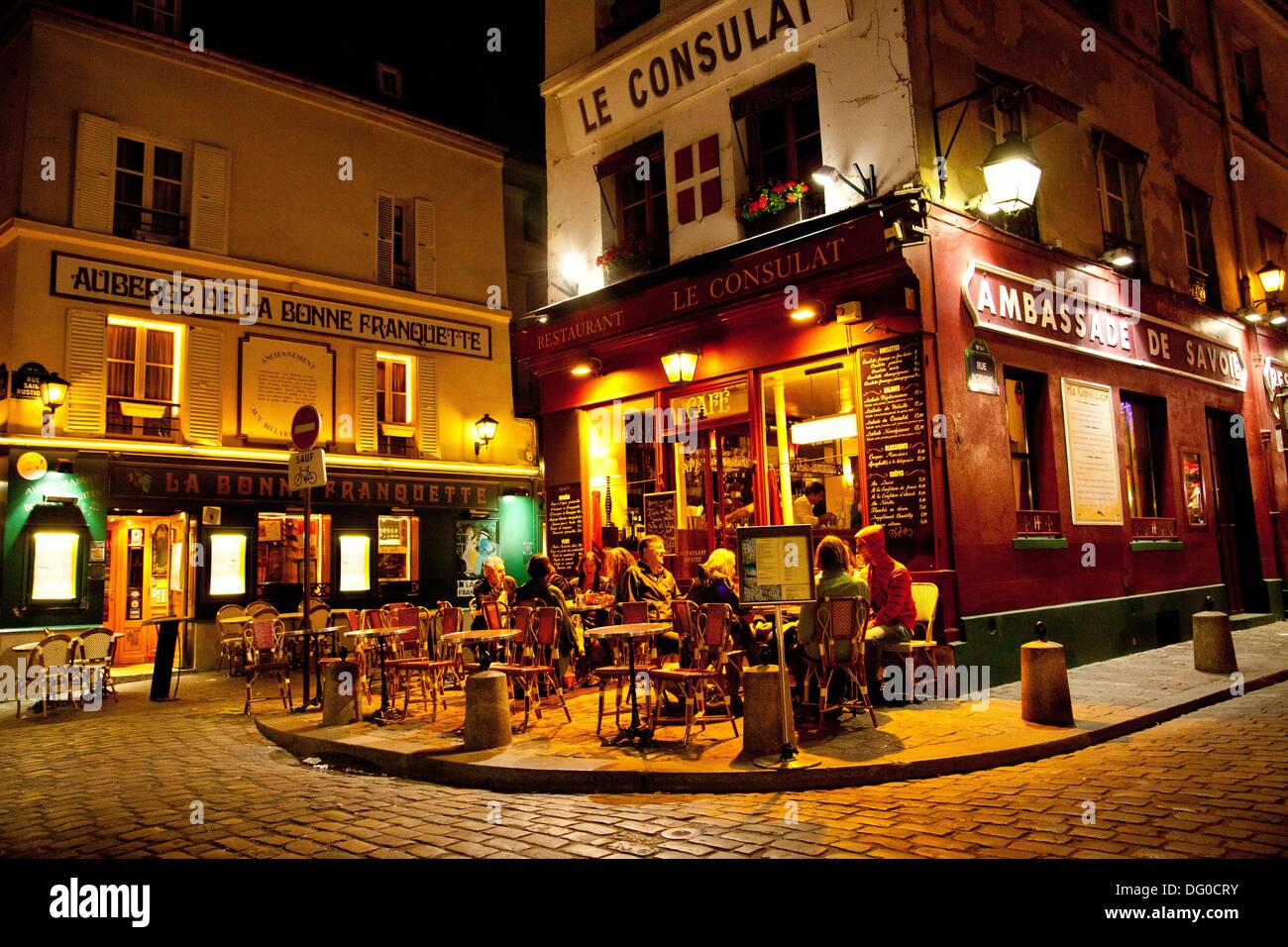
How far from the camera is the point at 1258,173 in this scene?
17.1 m

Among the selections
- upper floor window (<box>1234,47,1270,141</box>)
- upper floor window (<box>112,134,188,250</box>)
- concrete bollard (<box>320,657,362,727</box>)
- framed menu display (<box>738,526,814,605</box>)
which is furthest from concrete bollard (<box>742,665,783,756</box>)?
upper floor window (<box>1234,47,1270,141</box>)

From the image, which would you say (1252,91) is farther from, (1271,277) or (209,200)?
(209,200)

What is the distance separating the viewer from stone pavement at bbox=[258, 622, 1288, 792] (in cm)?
602

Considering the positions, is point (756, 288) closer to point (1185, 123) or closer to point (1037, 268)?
point (1037, 268)

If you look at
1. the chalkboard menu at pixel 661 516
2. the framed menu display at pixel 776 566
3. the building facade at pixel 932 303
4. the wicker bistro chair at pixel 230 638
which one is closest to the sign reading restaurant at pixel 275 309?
the wicker bistro chair at pixel 230 638

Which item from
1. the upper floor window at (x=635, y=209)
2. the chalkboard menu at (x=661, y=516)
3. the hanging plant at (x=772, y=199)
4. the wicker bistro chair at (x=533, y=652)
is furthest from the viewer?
the upper floor window at (x=635, y=209)

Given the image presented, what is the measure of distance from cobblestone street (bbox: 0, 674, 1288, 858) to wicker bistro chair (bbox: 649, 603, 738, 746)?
1.39 meters

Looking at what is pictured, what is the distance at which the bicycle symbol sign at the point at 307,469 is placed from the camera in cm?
890

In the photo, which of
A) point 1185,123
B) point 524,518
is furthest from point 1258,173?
point 524,518

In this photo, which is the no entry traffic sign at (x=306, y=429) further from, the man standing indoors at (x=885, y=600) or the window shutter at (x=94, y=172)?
the window shutter at (x=94, y=172)

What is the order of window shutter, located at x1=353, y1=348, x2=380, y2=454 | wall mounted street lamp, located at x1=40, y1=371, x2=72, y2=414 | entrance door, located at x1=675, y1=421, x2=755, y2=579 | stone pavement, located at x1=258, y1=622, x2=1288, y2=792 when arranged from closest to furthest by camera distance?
stone pavement, located at x1=258, y1=622, x2=1288, y2=792 < entrance door, located at x1=675, y1=421, x2=755, y2=579 < wall mounted street lamp, located at x1=40, y1=371, x2=72, y2=414 < window shutter, located at x1=353, y1=348, x2=380, y2=454

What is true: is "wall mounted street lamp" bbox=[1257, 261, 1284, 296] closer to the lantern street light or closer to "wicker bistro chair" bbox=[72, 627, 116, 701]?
the lantern street light

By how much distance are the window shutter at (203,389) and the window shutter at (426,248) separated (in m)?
4.86
